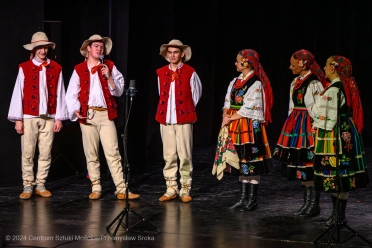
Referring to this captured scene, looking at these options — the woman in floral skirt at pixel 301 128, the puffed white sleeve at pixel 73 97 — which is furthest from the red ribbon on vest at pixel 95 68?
the woman in floral skirt at pixel 301 128

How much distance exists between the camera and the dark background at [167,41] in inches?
302

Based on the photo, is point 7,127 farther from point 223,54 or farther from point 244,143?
point 223,54

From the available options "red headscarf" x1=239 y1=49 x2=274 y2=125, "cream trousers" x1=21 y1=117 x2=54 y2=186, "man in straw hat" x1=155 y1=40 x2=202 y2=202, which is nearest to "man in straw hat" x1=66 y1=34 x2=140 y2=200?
"cream trousers" x1=21 y1=117 x2=54 y2=186

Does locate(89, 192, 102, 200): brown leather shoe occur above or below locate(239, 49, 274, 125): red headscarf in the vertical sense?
below

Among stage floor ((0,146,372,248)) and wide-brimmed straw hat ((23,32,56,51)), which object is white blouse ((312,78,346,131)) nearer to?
stage floor ((0,146,372,248))

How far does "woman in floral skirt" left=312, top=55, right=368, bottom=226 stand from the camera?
5730 mm

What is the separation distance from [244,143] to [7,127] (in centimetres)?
→ 249

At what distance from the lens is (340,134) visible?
18.8 feet

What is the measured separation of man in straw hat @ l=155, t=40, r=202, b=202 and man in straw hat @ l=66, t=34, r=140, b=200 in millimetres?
430

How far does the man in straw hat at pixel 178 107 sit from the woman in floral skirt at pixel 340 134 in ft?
4.76

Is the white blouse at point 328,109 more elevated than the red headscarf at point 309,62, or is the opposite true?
the red headscarf at point 309,62

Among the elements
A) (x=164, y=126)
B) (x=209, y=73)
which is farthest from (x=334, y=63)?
(x=209, y=73)

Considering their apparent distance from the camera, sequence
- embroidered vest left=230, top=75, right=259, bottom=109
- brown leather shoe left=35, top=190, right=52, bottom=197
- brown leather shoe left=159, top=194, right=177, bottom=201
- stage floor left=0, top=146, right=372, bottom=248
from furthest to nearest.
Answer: brown leather shoe left=35, top=190, right=52, bottom=197
brown leather shoe left=159, top=194, right=177, bottom=201
embroidered vest left=230, top=75, right=259, bottom=109
stage floor left=0, top=146, right=372, bottom=248

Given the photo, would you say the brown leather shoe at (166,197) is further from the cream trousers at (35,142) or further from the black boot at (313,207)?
the black boot at (313,207)
